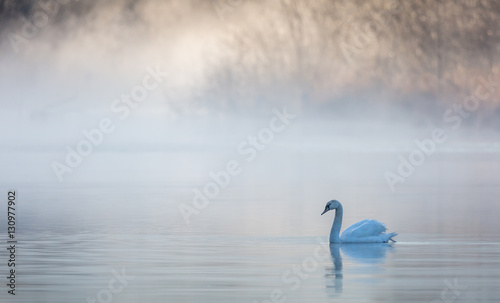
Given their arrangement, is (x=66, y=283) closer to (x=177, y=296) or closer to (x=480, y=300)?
(x=177, y=296)

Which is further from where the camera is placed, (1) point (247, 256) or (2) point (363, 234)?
(2) point (363, 234)

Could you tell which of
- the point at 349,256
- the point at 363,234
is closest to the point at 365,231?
the point at 363,234

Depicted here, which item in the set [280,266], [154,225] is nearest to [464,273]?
[280,266]

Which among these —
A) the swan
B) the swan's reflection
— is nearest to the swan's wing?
the swan

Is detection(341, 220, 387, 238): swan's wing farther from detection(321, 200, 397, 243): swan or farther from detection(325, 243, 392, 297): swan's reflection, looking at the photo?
detection(325, 243, 392, 297): swan's reflection

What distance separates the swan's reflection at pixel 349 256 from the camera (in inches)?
800

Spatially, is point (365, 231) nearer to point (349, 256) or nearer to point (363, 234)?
point (363, 234)

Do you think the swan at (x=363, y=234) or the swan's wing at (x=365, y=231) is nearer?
the swan at (x=363, y=234)

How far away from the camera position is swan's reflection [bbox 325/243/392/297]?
2031cm

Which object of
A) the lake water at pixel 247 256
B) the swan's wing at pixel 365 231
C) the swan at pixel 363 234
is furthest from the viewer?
the swan's wing at pixel 365 231

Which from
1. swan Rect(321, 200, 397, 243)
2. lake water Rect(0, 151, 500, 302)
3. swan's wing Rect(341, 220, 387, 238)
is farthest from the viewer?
swan's wing Rect(341, 220, 387, 238)

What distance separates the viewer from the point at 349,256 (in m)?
25.9

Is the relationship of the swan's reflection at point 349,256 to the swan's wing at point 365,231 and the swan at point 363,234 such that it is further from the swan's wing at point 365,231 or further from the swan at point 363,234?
the swan's wing at point 365,231

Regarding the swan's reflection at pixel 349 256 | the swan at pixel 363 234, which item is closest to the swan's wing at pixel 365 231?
the swan at pixel 363 234
